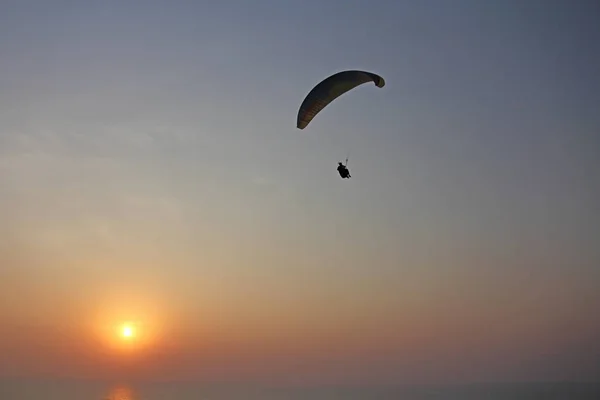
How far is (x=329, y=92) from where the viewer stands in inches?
1334

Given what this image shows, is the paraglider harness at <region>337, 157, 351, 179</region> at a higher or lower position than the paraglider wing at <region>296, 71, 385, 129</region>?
lower

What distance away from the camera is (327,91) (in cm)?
3384

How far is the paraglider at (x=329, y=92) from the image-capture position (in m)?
33.3

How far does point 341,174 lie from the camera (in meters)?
33.2

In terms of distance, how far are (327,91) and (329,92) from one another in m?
0.13

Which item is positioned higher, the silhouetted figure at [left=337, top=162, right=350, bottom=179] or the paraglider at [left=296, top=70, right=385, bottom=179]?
the paraglider at [left=296, top=70, right=385, bottom=179]

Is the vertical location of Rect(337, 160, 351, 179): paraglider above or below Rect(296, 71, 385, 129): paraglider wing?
below

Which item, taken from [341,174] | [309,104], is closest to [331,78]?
[309,104]

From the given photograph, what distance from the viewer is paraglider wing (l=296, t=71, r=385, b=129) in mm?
33438

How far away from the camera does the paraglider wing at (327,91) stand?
33.4 m

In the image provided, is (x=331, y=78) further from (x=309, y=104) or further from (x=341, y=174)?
(x=341, y=174)

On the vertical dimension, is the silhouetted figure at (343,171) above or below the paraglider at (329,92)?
below

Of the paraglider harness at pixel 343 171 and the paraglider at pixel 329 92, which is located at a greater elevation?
the paraglider at pixel 329 92

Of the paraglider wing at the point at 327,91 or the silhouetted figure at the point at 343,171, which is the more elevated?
the paraglider wing at the point at 327,91
